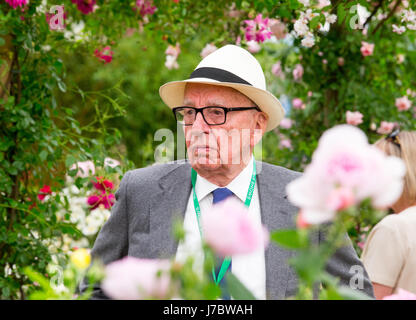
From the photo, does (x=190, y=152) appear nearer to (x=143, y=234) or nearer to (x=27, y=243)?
(x=143, y=234)

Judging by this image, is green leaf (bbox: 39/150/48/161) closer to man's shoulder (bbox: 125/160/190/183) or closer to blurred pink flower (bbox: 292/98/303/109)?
man's shoulder (bbox: 125/160/190/183)

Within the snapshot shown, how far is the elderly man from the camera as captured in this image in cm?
198

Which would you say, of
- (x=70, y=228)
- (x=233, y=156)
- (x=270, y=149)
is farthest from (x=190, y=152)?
(x=270, y=149)

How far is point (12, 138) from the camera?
9.16 ft

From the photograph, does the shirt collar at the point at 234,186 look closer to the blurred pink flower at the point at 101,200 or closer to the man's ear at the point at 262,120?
the man's ear at the point at 262,120

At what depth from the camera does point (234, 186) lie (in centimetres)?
216

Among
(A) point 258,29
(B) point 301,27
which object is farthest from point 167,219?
(A) point 258,29

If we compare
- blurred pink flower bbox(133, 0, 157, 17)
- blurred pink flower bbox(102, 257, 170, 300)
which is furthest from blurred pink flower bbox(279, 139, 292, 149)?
blurred pink flower bbox(102, 257, 170, 300)

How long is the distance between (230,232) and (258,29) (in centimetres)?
295

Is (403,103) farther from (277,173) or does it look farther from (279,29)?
→ (277,173)

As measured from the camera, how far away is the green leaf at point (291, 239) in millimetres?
616

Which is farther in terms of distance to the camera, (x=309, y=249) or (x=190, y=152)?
(x=190, y=152)

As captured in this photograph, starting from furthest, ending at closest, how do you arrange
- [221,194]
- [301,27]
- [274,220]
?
1. [301,27]
2. [221,194]
3. [274,220]
